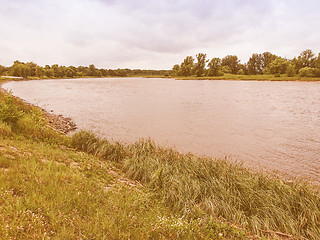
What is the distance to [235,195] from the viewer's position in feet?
22.9

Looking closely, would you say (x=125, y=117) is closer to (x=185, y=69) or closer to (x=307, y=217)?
(x=307, y=217)

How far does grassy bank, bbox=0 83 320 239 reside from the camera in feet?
13.0

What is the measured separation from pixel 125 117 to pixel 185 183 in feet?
56.0

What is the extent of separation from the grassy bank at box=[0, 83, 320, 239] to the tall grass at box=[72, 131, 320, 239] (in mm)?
33

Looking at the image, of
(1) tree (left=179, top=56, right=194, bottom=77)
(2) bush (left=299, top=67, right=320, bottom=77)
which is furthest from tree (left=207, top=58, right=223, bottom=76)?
(2) bush (left=299, top=67, right=320, bottom=77)

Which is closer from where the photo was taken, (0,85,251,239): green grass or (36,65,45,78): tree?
(0,85,251,239): green grass

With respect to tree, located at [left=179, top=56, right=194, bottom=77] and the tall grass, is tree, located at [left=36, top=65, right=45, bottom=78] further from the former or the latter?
the tall grass

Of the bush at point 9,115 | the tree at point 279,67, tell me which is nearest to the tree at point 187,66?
A: the tree at point 279,67

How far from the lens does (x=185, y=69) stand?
168625 mm

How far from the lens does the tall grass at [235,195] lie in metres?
5.76

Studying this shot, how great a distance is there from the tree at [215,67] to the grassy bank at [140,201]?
145m

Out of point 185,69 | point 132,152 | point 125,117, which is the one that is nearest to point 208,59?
point 185,69

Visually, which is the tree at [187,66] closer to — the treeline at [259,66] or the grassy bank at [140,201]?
the treeline at [259,66]

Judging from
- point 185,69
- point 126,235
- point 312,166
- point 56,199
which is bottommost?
point 312,166
